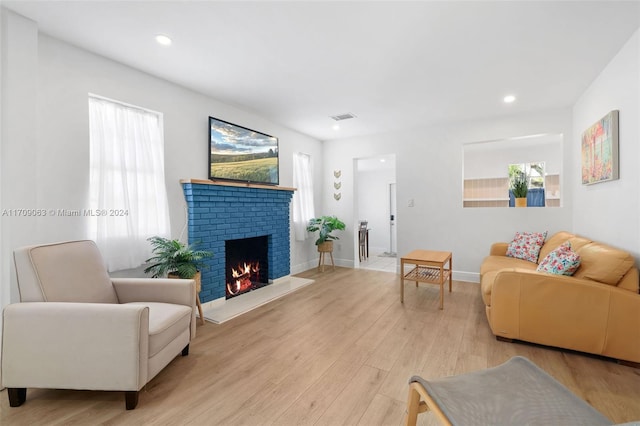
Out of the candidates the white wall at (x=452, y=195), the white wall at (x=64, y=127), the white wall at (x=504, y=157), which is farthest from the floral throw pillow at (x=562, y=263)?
the white wall at (x=64, y=127)

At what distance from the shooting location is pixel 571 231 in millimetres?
3938

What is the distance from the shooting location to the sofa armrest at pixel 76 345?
162 centimetres

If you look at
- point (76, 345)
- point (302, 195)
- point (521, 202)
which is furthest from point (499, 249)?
point (76, 345)

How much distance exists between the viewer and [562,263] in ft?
8.09

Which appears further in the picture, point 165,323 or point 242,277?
point 242,277

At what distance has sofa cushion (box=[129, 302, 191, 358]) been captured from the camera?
69.7 inches

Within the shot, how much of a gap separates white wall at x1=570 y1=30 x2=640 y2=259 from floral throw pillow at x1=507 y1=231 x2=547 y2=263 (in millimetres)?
533

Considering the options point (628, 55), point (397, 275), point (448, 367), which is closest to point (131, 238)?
point (448, 367)

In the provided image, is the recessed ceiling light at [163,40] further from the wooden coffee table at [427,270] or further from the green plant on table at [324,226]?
the green plant on table at [324,226]

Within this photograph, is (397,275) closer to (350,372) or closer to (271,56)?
(350,372)

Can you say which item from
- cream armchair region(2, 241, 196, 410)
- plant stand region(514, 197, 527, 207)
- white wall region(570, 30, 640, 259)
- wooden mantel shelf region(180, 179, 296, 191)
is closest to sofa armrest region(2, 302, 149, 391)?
cream armchair region(2, 241, 196, 410)

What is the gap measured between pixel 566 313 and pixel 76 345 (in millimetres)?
3432

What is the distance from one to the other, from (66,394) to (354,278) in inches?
146

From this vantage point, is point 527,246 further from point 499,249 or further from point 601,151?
point 601,151
